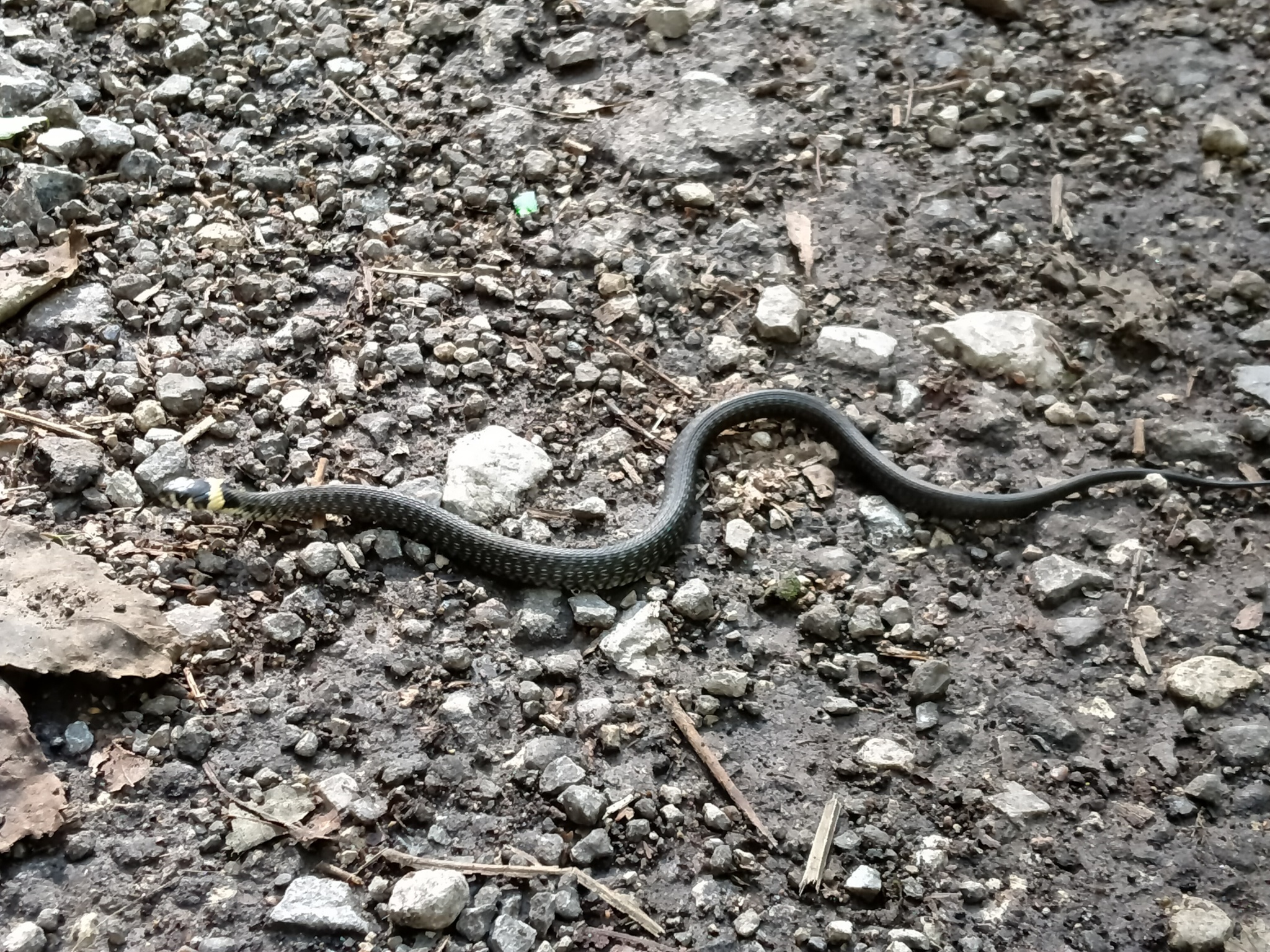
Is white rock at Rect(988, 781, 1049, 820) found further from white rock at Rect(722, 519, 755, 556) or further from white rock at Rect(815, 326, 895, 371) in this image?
white rock at Rect(815, 326, 895, 371)

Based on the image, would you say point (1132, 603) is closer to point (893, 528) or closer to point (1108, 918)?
point (893, 528)

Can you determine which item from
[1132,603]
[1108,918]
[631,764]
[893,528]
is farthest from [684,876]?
[1132,603]

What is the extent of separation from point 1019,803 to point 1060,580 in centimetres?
118

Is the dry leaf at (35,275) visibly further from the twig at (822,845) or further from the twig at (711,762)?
the twig at (822,845)

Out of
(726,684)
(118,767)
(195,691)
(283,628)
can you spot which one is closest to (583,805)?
(726,684)

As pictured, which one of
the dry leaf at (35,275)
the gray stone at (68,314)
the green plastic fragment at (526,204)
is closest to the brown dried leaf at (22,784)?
the gray stone at (68,314)

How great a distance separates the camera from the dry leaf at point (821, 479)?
500 centimetres

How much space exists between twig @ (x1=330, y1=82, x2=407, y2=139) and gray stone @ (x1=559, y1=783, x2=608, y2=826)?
4.28 meters

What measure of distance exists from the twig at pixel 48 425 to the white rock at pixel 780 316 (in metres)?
3.41

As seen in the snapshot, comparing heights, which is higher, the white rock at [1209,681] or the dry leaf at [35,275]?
the dry leaf at [35,275]

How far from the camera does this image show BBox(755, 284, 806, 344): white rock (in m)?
5.47

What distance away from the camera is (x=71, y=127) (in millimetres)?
6020

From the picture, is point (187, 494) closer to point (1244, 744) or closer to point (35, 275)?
point (35, 275)

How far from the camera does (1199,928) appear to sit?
349 centimetres
